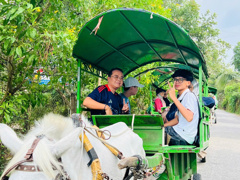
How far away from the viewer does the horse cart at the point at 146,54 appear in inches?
143

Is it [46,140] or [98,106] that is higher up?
[98,106]

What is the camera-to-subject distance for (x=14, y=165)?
5.76ft

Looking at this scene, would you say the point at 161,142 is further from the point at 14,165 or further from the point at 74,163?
the point at 14,165

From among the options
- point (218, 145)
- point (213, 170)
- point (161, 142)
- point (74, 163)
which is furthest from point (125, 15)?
point (218, 145)

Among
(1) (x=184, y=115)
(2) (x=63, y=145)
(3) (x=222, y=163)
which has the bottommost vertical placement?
(3) (x=222, y=163)

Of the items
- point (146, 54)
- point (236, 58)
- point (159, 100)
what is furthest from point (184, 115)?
point (236, 58)

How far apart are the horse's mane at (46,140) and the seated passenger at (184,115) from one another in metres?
1.96

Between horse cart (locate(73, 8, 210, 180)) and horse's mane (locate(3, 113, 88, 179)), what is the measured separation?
1.24m

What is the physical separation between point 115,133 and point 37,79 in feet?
7.95

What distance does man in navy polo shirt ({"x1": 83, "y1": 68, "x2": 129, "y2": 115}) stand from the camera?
4012 millimetres

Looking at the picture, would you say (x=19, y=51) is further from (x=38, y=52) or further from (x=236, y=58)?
(x=236, y=58)

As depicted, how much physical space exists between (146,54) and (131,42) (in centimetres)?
64

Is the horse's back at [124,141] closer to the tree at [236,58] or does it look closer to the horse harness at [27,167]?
the horse harness at [27,167]

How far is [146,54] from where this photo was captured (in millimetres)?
5488
